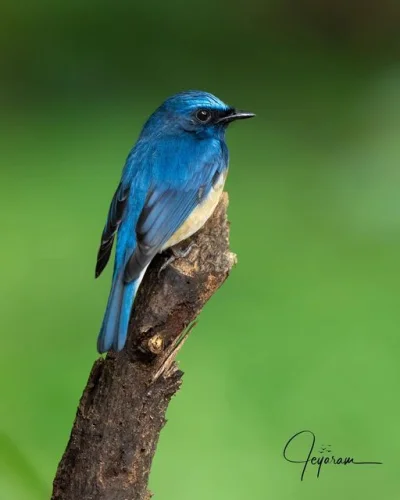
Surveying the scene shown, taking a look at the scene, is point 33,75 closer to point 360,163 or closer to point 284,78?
point 284,78

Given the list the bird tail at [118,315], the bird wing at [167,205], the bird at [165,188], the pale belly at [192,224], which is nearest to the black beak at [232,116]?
the bird at [165,188]

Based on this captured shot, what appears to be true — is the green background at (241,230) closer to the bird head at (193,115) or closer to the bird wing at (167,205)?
the bird wing at (167,205)

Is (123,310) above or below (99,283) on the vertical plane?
below

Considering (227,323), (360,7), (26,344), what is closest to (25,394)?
(26,344)

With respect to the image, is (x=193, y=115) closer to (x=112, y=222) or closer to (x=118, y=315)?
(x=112, y=222)

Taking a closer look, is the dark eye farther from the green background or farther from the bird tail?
the green background
